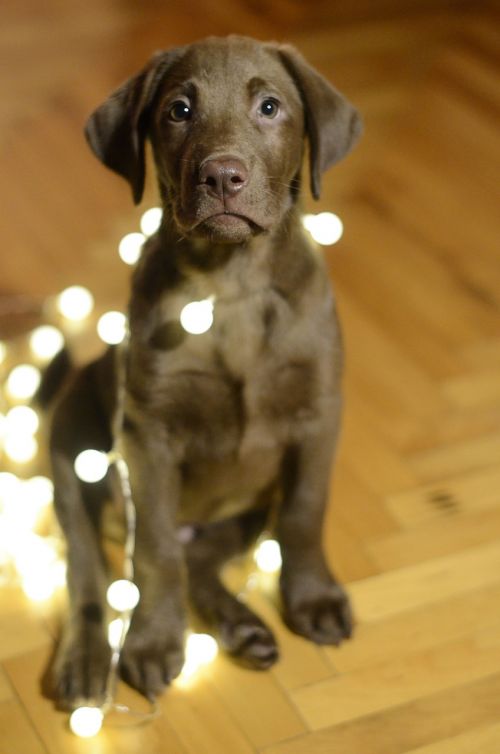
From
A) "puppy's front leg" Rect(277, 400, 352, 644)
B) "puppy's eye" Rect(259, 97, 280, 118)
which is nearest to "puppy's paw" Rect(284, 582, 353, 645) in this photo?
"puppy's front leg" Rect(277, 400, 352, 644)

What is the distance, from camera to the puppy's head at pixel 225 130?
183cm

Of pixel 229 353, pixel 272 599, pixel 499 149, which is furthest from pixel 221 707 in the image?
pixel 499 149

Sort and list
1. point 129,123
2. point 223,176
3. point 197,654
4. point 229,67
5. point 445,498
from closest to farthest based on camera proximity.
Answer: point 223,176 → point 229,67 → point 129,123 → point 197,654 → point 445,498

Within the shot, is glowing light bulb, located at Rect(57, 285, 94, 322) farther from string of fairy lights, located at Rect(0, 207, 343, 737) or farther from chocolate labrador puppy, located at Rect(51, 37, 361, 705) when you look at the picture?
chocolate labrador puppy, located at Rect(51, 37, 361, 705)

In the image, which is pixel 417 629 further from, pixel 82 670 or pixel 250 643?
pixel 82 670

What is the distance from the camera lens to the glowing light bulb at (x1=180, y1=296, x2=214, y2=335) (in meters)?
1.97

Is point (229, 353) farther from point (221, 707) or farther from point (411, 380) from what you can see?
point (411, 380)

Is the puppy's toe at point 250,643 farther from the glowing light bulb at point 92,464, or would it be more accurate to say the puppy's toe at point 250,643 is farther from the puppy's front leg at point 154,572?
the glowing light bulb at point 92,464

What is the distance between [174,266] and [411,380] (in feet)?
3.29

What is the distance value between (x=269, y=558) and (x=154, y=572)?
323 mm

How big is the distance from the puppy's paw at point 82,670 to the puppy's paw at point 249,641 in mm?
220

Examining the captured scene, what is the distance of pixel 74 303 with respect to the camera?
2.88 m

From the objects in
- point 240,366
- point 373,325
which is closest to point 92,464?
point 240,366

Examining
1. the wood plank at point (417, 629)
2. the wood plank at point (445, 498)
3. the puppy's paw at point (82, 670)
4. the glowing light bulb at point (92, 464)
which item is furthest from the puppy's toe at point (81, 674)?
the wood plank at point (445, 498)
